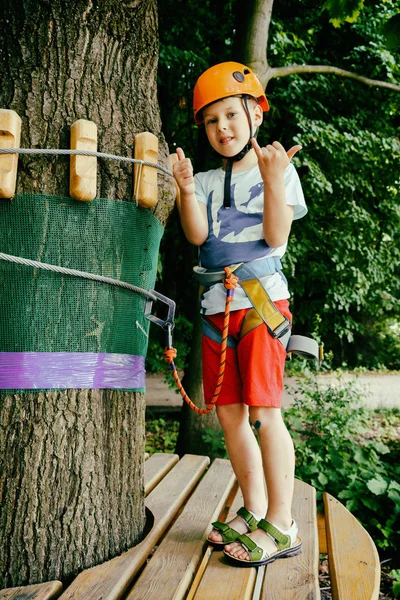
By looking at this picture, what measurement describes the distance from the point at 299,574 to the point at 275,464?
13.4 inches

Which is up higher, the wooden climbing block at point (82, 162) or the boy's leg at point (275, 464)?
the wooden climbing block at point (82, 162)

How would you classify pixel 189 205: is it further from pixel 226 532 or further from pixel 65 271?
pixel 226 532

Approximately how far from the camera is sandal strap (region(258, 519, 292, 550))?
1823mm

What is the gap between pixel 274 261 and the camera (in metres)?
2.06

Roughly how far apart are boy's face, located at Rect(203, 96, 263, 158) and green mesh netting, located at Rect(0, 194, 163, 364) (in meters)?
0.46

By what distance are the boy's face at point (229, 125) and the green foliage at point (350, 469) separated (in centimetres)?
242

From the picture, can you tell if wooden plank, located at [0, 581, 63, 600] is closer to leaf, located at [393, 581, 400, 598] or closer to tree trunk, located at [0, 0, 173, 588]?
tree trunk, located at [0, 0, 173, 588]

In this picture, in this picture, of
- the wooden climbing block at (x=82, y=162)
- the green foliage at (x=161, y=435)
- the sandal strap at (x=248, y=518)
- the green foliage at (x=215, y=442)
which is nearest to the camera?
the wooden climbing block at (x=82, y=162)

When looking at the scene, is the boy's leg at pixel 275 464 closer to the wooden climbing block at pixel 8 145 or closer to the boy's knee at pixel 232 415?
the boy's knee at pixel 232 415

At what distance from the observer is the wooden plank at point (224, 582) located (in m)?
1.54

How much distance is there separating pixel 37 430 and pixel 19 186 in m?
0.75

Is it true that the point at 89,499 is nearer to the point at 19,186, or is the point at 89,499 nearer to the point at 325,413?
the point at 19,186

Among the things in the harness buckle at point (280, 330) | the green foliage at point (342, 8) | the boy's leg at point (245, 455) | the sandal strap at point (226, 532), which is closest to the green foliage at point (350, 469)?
the boy's leg at point (245, 455)

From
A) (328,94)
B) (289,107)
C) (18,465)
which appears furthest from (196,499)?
(328,94)
